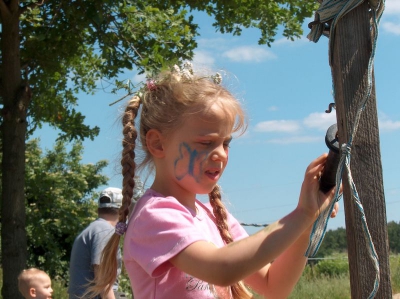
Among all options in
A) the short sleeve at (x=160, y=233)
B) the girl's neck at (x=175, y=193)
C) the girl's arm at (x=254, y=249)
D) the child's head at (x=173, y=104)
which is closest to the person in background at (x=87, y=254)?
the child's head at (x=173, y=104)

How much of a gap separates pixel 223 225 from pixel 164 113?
44 centimetres

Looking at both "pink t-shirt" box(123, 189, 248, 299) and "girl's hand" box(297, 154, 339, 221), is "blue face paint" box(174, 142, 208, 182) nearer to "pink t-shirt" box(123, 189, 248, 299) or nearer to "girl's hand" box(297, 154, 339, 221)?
"pink t-shirt" box(123, 189, 248, 299)

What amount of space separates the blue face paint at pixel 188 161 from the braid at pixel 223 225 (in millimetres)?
268

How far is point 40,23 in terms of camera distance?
8.67 metres

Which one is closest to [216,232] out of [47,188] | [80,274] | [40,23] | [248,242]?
[248,242]

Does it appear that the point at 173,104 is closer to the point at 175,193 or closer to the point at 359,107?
the point at 175,193

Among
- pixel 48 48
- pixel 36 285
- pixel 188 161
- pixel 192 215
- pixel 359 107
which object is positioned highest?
A: pixel 48 48

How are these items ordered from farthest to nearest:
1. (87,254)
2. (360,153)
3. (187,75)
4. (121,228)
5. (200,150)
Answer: (87,254)
(187,75)
(121,228)
(200,150)
(360,153)

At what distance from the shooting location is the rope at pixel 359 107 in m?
1.88

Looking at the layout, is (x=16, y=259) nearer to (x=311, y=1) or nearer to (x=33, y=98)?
(x=33, y=98)

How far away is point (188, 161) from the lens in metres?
2.07

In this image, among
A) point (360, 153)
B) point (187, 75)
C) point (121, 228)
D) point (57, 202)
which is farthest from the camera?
point (57, 202)

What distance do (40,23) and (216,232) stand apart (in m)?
7.01

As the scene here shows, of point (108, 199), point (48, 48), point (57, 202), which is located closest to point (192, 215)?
point (108, 199)
